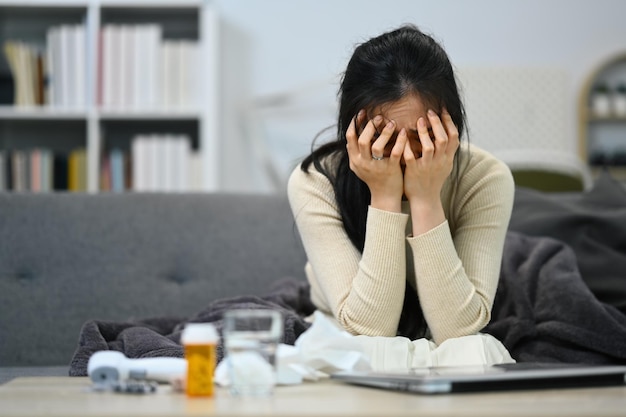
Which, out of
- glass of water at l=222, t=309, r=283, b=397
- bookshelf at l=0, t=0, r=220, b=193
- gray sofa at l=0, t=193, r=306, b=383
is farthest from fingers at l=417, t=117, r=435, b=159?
bookshelf at l=0, t=0, r=220, b=193

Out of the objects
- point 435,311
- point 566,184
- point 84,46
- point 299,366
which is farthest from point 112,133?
point 299,366

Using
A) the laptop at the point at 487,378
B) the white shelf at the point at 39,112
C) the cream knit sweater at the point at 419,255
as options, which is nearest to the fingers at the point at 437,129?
the cream knit sweater at the point at 419,255

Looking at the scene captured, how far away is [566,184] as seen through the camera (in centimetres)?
310

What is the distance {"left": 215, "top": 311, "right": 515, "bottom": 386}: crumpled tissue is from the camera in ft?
3.31

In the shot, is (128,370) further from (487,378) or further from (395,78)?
(395,78)

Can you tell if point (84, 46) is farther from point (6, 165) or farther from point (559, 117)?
point (559, 117)

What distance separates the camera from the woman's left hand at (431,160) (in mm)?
1399

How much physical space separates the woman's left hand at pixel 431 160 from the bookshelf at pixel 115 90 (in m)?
2.39

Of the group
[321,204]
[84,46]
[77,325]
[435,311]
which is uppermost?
[84,46]

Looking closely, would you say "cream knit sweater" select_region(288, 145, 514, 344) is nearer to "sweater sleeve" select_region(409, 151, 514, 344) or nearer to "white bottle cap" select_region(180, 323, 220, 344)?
"sweater sleeve" select_region(409, 151, 514, 344)

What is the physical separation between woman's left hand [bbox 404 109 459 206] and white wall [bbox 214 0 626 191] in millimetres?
2796

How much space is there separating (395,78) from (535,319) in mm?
612

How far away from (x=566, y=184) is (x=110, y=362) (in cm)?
244

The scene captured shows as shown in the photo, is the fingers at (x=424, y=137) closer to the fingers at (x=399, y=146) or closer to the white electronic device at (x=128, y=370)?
the fingers at (x=399, y=146)
